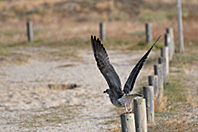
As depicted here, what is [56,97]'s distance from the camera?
10523mm

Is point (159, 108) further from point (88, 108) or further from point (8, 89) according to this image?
point (8, 89)

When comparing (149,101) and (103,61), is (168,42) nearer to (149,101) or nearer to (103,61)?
(149,101)

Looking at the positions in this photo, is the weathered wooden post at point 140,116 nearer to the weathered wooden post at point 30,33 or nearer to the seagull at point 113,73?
the seagull at point 113,73

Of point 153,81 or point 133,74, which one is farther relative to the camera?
point 153,81

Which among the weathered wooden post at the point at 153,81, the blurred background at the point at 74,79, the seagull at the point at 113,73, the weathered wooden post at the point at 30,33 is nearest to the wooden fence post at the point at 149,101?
the blurred background at the point at 74,79

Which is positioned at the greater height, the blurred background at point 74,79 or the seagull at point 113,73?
the seagull at point 113,73

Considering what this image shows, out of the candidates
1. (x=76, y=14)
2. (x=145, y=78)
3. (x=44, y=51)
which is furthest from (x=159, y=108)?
(x=76, y=14)

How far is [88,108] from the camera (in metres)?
9.45

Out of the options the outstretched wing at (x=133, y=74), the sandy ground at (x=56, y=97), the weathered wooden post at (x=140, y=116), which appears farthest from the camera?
the sandy ground at (x=56, y=97)

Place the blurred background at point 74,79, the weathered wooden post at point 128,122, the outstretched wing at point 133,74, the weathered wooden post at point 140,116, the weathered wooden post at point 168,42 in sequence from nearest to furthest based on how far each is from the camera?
the weathered wooden post at point 128,122 < the outstretched wing at point 133,74 < the weathered wooden post at point 140,116 < the blurred background at point 74,79 < the weathered wooden post at point 168,42

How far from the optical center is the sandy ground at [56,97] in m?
8.27

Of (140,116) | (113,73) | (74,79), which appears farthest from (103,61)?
(74,79)

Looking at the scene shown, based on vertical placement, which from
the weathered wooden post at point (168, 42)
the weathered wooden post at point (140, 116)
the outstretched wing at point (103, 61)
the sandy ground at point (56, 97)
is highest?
the outstretched wing at point (103, 61)

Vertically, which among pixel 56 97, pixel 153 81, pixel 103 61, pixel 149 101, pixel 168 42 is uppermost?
pixel 103 61
